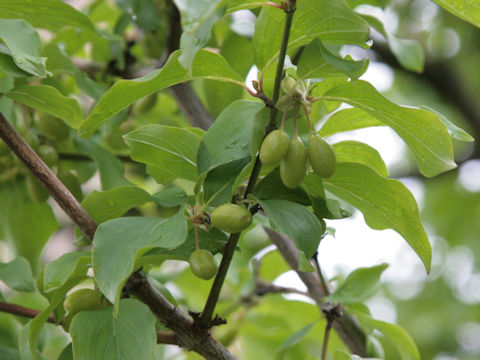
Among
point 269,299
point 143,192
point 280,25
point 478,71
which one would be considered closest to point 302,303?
point 269,299

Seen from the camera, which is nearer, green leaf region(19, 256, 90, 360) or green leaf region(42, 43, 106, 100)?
green leaf region(19, 256, 90, 360)

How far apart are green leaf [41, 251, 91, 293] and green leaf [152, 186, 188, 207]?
4.1 inches

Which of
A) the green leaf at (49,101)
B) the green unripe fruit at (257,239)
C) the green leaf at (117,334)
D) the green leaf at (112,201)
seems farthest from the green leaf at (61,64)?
the green unripe fruit at (257,239)

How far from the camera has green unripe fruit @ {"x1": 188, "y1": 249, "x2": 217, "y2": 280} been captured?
24.9 inches

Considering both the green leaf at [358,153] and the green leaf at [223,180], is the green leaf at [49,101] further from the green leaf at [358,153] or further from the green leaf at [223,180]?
the green leaf at [358,153]

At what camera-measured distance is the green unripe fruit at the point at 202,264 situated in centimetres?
63

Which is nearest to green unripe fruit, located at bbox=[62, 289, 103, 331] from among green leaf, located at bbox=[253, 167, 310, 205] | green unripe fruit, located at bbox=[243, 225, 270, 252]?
green leaf, located at bbox=[253, 167, 310, 205]

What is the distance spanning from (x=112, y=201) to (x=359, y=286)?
0.46 metres

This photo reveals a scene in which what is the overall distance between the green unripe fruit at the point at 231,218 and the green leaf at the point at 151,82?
137 millimetres

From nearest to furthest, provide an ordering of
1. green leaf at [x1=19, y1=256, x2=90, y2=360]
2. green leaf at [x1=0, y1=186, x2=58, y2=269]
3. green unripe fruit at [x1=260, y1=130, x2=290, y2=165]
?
1. green unripe fruit at [x1=260, y1=130, x2=290, y2=165]
2. green leaf at [x1=19, y1=256, x2=90, y2=360]
3. green leaf at [x1=0, y1=186, x2=58, y2=269]

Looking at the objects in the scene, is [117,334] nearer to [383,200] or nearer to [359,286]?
[383,200]

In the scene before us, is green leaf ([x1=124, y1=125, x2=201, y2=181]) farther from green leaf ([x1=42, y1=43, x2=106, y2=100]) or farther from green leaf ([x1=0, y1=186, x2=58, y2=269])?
green leaf ([x1=0, y1=186, x2=58, y2=269])

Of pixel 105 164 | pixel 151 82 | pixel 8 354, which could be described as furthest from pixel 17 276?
pixel 151 82

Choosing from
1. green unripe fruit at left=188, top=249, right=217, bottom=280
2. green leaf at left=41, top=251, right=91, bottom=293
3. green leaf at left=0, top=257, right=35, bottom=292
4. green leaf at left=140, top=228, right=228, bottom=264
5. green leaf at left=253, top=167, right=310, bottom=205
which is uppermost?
green leaf at left=253, top=167, right=310, bottom=205
